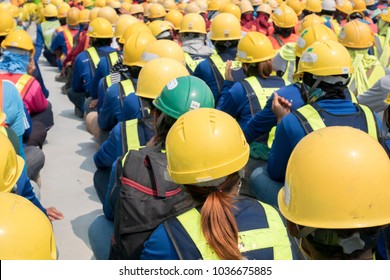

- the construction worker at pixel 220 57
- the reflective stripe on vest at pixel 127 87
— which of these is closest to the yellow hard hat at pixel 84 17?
the construction worker at pixel 220 57

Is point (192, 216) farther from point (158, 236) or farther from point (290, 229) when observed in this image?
point (290, 229)

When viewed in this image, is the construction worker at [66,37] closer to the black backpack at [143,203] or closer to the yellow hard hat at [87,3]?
the yellow hard hat at [87,3]

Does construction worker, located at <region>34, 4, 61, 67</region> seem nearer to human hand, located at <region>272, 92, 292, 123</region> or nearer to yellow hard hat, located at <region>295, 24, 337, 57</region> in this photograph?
yellow hard hat, located at <region>295, 24, 337, 57</region>

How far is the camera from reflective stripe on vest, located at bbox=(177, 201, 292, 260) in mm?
2496

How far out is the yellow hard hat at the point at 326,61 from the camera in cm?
427

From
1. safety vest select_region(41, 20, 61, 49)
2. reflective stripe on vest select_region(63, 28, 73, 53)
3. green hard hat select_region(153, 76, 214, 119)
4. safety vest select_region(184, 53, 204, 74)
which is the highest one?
green hard hat select_region(153, 76, 214, 119)

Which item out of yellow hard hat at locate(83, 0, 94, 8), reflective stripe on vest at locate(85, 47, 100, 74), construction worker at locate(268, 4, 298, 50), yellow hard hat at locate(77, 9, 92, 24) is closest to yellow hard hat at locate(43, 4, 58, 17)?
yellow hard hat at locate(83, 0, 94, 8)

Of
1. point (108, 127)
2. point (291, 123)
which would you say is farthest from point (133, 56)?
point (291, 123)

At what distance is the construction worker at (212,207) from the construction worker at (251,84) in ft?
7.94

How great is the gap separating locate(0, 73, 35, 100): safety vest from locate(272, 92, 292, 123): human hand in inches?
118

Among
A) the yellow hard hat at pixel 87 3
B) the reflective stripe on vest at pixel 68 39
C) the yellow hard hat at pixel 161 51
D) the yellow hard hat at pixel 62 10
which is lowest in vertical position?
the yellow hard hat at pixel 87 3

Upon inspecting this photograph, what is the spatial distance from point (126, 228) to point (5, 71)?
388cm

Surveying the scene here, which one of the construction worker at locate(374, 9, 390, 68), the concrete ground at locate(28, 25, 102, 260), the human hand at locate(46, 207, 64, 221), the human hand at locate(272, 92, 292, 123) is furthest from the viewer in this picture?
the construction worker at locate(374, 9, 390, 68)

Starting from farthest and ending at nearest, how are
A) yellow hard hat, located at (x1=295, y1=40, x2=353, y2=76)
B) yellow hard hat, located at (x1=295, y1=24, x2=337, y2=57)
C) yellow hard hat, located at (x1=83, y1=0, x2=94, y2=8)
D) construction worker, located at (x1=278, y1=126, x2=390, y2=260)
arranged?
yellow hard hat, located at (x1=83, y1=0, x2=94, y2=8), yellow hard hat, located at (x1=295, y1=24, x2=337, y2=57), yellow hard hat, located at (x1=295, y1=40, x2=353, y2=76), construction worker, located at (x1=278, y1=126, x2=390, y2=260)
